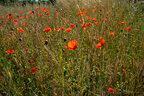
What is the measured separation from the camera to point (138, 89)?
0.83 m

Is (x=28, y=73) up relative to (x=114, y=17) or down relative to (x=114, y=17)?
down

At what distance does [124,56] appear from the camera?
0.99 metres

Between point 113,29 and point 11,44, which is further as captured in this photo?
point 113,29

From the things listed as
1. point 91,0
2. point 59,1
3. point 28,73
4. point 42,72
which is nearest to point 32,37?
point 28,73

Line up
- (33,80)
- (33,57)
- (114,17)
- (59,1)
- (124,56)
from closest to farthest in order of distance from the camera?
1. (124,56)
2. (33,80)
3. (33,57)
4. (114,17)
5. (59,1)

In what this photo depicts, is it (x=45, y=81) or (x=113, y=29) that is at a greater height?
(x=113, y=29)

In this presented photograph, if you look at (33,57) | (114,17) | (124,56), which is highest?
(114,17)

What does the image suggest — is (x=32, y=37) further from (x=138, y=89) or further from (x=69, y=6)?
(x=69, y=6)

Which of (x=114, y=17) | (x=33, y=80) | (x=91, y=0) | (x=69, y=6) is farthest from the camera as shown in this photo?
(x=69, y=6)

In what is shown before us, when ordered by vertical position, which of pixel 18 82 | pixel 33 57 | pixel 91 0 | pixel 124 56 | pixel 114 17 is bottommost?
pixel 18 82

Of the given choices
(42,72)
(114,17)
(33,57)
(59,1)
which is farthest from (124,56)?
(59,1)

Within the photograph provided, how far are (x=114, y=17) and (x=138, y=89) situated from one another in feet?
4.73

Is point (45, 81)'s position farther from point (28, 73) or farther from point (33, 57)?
point (33, 57)

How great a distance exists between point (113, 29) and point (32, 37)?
1.06 m
